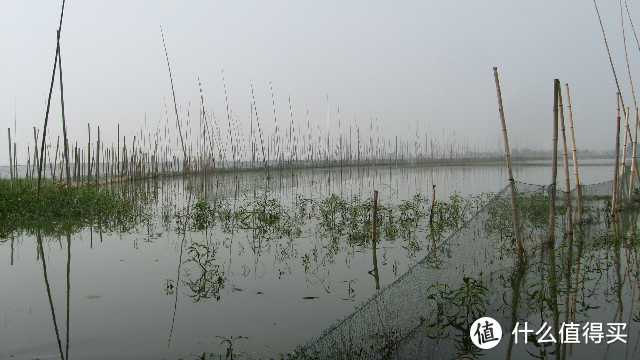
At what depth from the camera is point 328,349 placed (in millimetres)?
2537

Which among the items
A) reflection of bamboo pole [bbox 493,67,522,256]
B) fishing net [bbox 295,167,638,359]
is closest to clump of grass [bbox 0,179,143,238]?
fishing net [bbox 295,167,638,359]

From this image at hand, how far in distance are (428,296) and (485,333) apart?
49cm

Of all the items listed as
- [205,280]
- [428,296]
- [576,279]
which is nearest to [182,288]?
[205,280]

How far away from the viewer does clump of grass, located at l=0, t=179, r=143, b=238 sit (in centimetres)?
783

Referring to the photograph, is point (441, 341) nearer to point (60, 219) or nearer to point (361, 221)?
point (361, 221)

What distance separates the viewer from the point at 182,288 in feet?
15.5

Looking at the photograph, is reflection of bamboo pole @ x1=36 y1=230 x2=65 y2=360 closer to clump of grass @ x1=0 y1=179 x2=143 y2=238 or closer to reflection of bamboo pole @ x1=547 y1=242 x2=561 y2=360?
clump of grass @ x1=0 y1=179 x2=143 y2=238

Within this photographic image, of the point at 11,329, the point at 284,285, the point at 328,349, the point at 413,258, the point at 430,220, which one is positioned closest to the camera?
the point at 328,349

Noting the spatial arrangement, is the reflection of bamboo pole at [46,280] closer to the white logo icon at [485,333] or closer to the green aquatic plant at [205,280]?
the green aquatic plant at [205,280]

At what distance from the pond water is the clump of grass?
65 cm

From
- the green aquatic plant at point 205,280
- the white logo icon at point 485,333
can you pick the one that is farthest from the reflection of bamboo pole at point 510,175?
the green aquatic plant at point 205,280

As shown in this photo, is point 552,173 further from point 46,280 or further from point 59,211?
point 59,211

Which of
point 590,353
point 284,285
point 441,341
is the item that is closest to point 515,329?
point 590,353

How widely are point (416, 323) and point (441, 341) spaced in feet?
0.72
